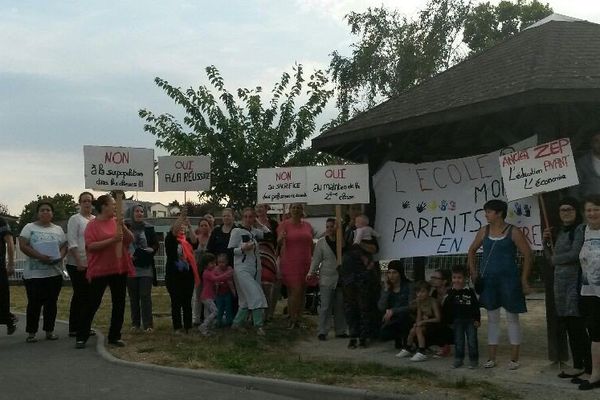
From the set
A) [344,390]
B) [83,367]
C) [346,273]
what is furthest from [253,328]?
[344,390]

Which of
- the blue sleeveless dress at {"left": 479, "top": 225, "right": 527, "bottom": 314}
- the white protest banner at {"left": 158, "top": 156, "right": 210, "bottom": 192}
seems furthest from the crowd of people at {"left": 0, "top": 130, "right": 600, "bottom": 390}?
the white protest banner at {"left": 158, "top": 156, "right": 210, "bottom": 192}

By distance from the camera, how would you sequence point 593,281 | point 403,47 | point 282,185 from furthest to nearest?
point 403,47
point 282,185
point 593,281

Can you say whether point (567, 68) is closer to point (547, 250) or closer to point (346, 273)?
point (547, 250)

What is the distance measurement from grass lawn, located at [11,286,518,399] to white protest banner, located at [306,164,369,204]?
1984mm

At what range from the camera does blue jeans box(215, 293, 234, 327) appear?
10516mm

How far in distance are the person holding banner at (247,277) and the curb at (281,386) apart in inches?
89.8

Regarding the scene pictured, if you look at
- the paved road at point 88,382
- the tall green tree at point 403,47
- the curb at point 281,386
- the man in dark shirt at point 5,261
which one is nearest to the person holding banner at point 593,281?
the curb at point 281,386

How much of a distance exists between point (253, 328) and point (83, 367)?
9.22ft

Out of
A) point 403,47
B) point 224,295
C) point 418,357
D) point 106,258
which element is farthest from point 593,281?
point 403,47

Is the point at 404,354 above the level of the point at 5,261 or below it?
below

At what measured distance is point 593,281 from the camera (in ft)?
21.3

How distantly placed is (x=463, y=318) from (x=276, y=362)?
2079mm

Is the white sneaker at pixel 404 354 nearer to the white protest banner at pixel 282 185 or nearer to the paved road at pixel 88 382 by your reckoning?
the paved road at pixel 88 382

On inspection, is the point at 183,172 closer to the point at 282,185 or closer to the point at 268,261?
the point at 282,185
